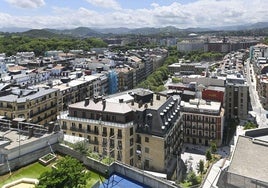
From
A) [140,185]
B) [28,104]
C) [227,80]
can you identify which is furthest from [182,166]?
[227,80]

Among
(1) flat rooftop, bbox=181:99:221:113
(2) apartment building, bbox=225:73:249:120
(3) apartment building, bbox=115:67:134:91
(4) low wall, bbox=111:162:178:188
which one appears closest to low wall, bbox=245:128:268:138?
(4) low wall, bbox=111:162:178:188

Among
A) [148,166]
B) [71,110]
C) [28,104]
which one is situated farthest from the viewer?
[28,104]

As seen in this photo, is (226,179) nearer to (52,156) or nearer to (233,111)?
(52,156)

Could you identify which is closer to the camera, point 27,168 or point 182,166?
point 27,168

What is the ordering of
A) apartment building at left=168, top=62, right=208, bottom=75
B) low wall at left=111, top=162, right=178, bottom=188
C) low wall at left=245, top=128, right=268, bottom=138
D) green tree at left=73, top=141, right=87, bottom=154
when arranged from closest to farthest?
low wall at left=111, top=162, right=178, bottom=188, green tree at left=73, top=141, right=87, bottom=154, low wall at left=245, top=128, right=268, bottom=138, apartment building at left=168, top=62, right=208, bottom=75

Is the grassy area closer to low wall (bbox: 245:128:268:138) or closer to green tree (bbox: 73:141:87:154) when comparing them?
green tree (bbox: 73:141:87:154)

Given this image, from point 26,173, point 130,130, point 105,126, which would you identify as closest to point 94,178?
point 26,173

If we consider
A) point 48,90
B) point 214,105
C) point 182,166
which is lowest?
point 182,166
